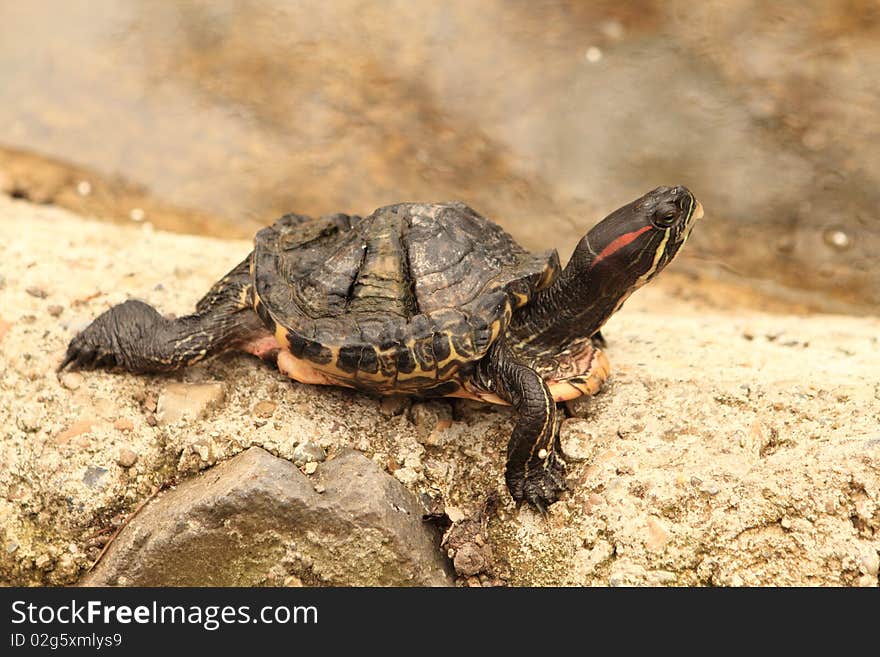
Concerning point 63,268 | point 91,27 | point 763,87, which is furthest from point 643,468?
point 91,27

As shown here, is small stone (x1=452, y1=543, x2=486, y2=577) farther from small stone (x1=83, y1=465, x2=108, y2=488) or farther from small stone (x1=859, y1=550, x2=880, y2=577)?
small stone (x1=83, y1=465, x2=108, y2=488)

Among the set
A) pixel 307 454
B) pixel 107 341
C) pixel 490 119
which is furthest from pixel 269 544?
pixel 490 119

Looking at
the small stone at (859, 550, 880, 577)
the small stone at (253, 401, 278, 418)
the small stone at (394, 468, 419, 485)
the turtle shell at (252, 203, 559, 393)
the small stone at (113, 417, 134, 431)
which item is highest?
the turtle shell at (252, 203, 559, 393)

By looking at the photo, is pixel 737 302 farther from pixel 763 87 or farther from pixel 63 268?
pixel 63 268

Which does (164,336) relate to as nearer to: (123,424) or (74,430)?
(123,424)

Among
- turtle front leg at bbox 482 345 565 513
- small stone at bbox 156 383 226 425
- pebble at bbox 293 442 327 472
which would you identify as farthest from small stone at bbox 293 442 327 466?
turtle front leg at bbox 482 345 565 513
